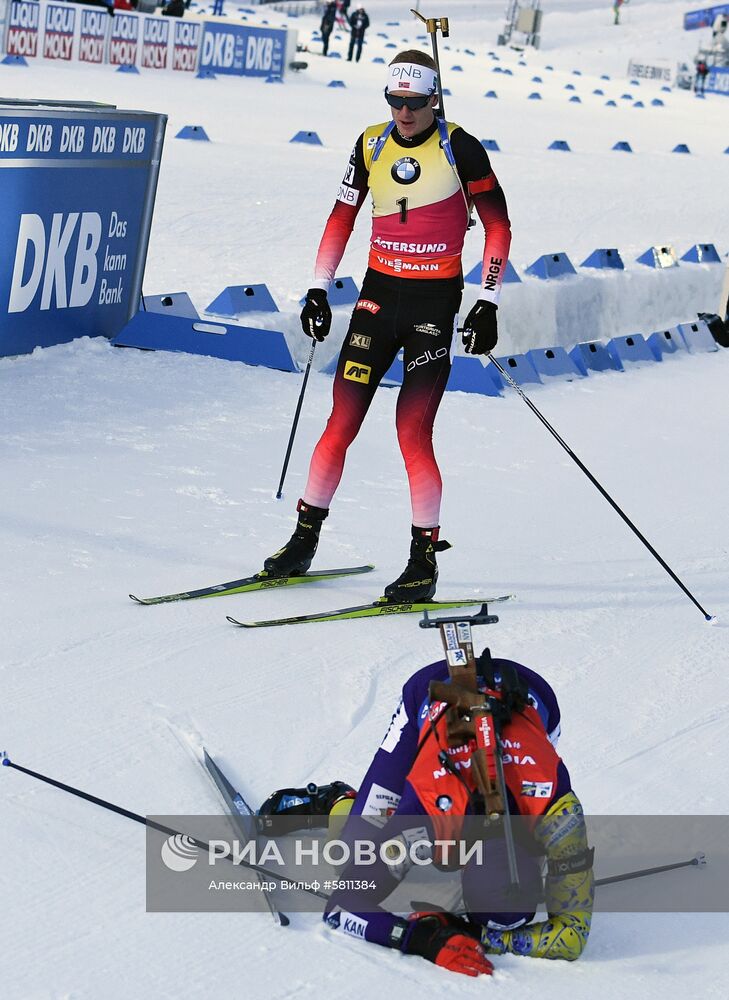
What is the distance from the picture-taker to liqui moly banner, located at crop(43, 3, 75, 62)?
2194cm

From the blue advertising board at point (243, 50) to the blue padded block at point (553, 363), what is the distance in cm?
1600

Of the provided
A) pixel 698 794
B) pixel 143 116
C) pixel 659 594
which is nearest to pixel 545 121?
pixel 143 116

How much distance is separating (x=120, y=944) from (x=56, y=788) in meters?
0.72

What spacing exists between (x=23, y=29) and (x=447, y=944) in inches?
826

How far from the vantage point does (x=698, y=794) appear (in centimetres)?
427

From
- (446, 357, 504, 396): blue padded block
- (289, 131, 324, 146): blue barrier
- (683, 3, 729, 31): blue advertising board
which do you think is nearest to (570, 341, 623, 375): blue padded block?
(446, 357, 504, 396): blue padded block

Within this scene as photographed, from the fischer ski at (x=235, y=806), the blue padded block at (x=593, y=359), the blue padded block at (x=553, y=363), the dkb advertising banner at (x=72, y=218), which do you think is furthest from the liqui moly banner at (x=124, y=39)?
the fischer ski at (x=235, y=806)

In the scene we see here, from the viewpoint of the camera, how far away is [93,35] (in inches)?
889

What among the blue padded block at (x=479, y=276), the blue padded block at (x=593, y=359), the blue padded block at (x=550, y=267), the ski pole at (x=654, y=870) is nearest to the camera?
the ski pole at (x=654, y=870)

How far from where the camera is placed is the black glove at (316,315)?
18.1 feet

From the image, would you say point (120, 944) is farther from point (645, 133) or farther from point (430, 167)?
point (645, 133)

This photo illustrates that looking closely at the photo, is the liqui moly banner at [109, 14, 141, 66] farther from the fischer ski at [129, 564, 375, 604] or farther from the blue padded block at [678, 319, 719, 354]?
the fischer ski at [129, 564, 375, 604]

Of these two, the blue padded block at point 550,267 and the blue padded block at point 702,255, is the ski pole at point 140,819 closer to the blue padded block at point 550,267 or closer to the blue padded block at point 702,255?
the blue padded block at point 550,267

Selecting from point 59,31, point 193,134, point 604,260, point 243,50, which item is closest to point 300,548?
point 604,260
